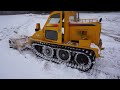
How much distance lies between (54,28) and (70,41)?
0.89 metres

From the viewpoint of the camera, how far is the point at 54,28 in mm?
6383

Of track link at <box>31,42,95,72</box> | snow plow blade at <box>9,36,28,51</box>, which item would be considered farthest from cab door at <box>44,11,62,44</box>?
snow plow blade at <box>9,36,28,51</box>

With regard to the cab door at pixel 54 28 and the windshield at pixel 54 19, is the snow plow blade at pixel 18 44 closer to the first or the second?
the cab door at pixel 54 28

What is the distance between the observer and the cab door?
6.20 metres

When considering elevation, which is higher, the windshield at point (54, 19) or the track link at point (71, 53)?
the windshield at point (54, 19)

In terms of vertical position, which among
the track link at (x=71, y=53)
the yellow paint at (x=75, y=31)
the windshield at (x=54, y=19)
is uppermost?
the windshield at (x=54, y=19)

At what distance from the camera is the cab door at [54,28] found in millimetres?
6195

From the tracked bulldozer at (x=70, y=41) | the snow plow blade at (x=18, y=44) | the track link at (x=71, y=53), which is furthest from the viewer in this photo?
the snow plow blade at (x=18, y=44)

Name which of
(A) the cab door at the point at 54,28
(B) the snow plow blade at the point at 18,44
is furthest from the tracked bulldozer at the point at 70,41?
(B) the snow plow blade at the point at 18,44

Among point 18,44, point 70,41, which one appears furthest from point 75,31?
point 18,44

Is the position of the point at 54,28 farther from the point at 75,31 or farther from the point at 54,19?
the point at 75,31
